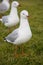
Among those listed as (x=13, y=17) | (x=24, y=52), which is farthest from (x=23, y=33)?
(x=13, y=17)

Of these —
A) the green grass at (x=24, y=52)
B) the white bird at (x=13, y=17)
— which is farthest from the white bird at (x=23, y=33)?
the white bird at (x=13, y=17)

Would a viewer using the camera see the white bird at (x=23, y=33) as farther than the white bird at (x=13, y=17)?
No

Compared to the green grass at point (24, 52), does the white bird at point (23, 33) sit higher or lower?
higher

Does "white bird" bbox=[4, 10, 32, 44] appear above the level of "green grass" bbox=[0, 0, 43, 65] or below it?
above

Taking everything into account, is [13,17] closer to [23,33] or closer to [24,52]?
[24,52]

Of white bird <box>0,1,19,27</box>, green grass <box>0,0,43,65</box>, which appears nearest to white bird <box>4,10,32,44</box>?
green grass <box>0,0,43,65</box>

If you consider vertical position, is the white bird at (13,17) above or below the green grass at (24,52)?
above

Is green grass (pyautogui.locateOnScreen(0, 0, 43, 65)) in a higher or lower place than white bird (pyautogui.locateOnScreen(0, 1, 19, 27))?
lower

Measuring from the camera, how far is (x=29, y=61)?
5.09m

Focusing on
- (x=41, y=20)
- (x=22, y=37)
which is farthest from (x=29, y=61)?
(x=41, y=20)

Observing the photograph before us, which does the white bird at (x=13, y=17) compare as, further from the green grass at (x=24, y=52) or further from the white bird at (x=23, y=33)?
the white bird at (x=23, y=33)

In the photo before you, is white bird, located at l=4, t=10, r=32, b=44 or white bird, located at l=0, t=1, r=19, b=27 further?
white bird, located at l=0, t=1, r=19, b=27

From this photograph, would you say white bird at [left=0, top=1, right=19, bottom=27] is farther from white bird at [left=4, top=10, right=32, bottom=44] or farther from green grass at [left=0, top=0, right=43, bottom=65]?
white bird at [left=4, top=10, right=32, bottom=44]

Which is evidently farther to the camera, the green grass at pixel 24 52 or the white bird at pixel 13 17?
the white bird at pixel 13 17
